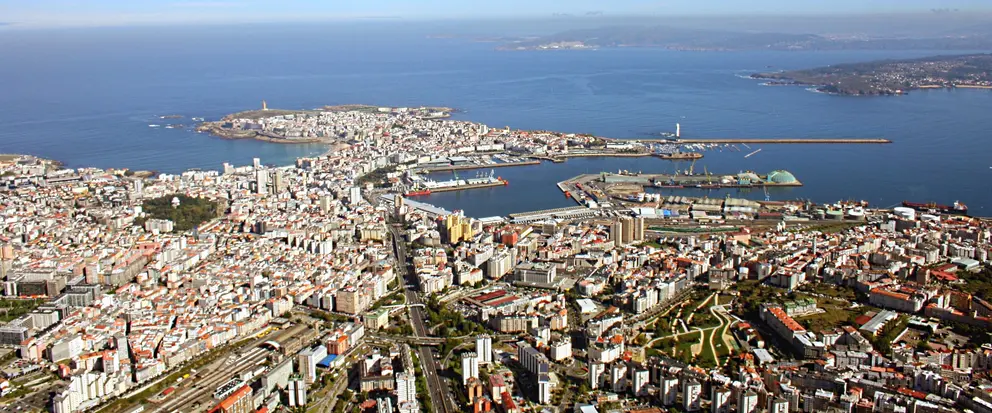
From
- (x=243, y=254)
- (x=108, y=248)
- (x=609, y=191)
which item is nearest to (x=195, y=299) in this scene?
(x=243, y=254)

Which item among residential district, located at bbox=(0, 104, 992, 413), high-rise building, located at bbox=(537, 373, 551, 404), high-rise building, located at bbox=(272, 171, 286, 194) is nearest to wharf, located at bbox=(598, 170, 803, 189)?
residential district, located at bbox=(0, 104, 992, 413)

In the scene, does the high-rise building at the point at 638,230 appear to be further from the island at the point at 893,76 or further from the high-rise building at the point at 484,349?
the island at the point at 893,76

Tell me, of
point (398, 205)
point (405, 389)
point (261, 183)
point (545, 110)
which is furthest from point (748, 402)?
point (545, 110)

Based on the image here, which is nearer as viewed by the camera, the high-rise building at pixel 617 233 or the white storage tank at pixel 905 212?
the high-rise building at pixel 617 233

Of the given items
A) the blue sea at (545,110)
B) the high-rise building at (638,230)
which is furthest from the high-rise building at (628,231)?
the blue sea at (545,110)

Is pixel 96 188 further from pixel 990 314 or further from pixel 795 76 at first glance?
pixel 795 76

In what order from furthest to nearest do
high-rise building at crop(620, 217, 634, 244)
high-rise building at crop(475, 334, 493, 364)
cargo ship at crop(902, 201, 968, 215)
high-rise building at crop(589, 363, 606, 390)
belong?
cargo ship at crop(902, 201, 968, 215), high-rise building at crop(620, 217, 634, 244), high-rise building at crop(475, 334, 493, 364), high-rise building at crop(589, 363, 606, 390)

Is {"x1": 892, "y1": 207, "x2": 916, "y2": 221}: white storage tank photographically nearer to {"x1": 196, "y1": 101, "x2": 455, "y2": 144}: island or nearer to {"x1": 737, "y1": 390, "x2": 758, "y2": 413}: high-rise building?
{"x1": 737, "y1": 390, "x2": 758, "y2": 413}: high-rise building
